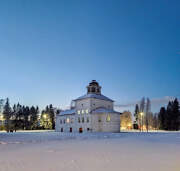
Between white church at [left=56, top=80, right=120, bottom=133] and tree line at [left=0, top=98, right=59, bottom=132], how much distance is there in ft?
81.8

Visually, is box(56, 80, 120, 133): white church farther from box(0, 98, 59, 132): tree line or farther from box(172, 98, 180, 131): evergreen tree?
box(172, 98, 180, 131): evergreen tree

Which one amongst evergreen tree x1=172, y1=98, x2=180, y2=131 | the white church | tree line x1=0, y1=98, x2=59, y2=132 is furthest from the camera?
tree line x1=0, y1=98, x2=59, y2=132

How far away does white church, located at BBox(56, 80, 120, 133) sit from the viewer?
49469mm

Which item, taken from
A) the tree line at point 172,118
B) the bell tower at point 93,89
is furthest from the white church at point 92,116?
the tree line at point 172,118

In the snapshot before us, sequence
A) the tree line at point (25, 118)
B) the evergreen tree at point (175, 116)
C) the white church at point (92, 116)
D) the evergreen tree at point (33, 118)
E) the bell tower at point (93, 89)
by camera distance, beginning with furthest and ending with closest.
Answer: the evergreen tree at point (33, 118) < the tree line at point (25, 118) < the evergreen tree at point (175, 116) < the bell tower at point (93, 89) < the white church at point (92, 116)

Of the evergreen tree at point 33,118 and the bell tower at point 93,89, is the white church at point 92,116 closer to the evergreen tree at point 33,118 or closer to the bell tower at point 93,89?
the bell tower at point 93,89

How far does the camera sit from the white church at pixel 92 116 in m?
49.5

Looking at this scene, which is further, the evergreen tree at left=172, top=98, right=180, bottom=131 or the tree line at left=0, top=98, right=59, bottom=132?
the tree line at left=0, top=98, right=59, bottom=132

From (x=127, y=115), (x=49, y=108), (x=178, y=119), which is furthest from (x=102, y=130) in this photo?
(x=127, y=115)

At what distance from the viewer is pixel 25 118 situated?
87.1m

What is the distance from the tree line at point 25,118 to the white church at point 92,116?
24.9 metres

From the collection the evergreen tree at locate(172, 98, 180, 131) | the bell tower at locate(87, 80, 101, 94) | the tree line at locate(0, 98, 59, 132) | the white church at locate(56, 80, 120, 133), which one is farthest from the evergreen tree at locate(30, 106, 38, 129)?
the evergreen tree at locate(172, 98, 180, 131)

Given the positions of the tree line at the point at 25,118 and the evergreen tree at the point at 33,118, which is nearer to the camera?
the tree line at the point at 25,118

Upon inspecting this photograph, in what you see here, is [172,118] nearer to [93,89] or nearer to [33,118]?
[93,89]
